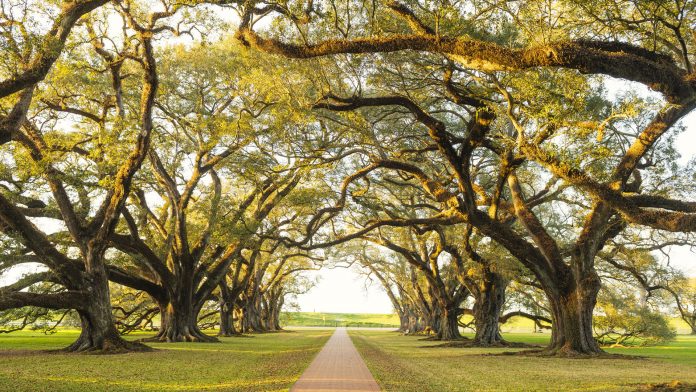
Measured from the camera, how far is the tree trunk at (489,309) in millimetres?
24656

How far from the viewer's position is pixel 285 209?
28953 millimetres

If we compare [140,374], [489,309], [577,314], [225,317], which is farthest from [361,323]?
[140,374]

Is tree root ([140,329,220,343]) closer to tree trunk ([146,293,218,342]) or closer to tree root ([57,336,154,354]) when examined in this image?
tree trunk ([146,293,218,342])

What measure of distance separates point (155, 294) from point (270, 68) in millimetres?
14499

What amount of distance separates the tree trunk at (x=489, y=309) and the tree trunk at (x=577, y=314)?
7.73m

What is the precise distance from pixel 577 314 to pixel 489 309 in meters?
8.64

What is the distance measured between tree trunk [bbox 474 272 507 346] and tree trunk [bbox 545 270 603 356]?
773 centimetres

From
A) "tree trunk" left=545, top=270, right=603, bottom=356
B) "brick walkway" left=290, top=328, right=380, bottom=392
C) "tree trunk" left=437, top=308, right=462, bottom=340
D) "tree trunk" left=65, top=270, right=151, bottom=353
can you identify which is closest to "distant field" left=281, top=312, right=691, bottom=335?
"tree trunk" left=437, top=308, right=462, bottom=340

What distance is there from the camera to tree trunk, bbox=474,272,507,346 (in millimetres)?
24656

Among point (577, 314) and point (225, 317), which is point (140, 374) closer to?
point (577, 314)

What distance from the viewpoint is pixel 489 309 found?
981 inches

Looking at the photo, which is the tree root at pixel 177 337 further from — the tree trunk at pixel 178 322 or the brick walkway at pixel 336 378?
the brick walkway at pixel 336 378

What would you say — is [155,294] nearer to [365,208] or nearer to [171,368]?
[365,208]

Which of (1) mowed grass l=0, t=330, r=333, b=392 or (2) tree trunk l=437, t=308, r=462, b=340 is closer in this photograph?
(1) mowed grass l=0, t=330, r=333, b=392
